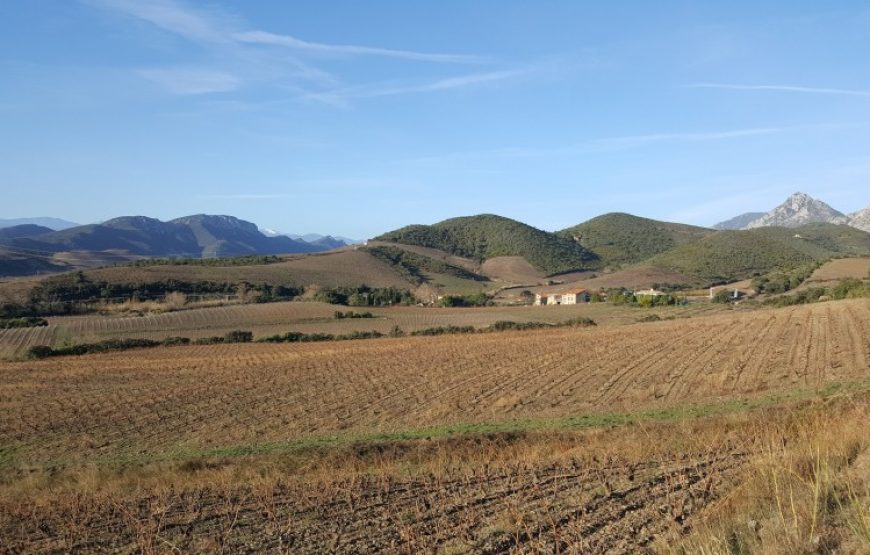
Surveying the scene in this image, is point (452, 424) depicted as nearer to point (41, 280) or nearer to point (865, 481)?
point (865, 481)

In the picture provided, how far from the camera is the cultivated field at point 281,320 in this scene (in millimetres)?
61469

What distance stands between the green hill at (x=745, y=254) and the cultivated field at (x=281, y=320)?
55.8 m

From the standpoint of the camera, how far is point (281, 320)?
238 ft

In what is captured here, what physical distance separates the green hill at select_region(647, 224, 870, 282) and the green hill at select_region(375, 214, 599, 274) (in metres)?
25.7

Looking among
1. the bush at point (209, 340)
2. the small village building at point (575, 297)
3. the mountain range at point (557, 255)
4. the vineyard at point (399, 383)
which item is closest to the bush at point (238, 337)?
the bush at point (209, 340)

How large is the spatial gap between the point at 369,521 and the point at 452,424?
12668 mm

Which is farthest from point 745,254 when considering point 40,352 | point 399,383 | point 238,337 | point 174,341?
point 40,352

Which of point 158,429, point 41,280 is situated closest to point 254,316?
point 41,280

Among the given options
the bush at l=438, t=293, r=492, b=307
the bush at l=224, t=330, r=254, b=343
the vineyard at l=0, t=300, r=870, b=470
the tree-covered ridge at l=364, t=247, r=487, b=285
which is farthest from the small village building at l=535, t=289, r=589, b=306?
the vineyard at l=0, t=300, r=870, b=470

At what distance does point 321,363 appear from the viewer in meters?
41.3

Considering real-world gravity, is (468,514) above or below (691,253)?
below

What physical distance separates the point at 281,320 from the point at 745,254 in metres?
102

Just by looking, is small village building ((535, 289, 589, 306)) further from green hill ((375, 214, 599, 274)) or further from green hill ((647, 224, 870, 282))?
green hill ((375, 214, 599, 274))

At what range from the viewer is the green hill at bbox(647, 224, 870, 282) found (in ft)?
418
